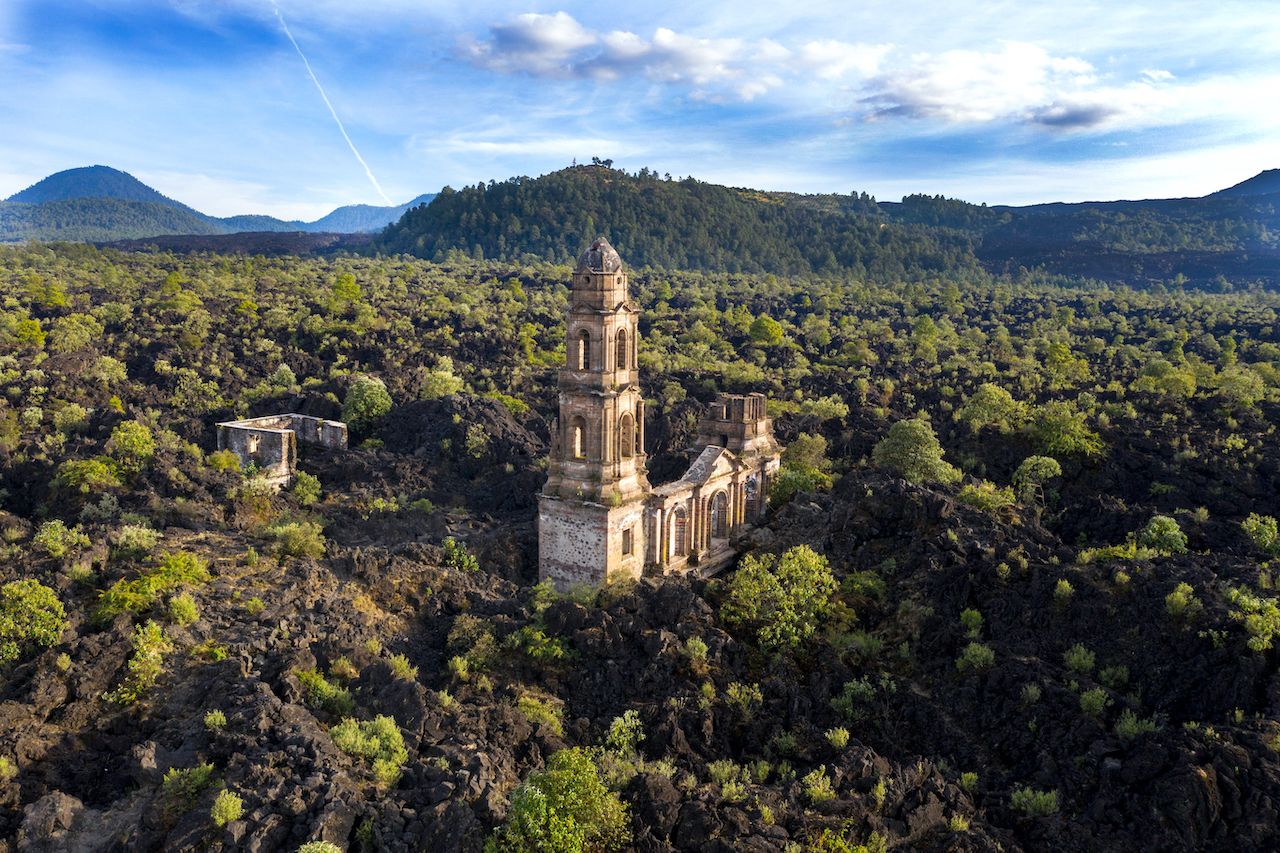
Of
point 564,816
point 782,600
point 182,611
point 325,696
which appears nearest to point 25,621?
point 182,611

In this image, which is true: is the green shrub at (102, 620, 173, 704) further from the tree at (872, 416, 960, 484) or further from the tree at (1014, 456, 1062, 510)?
the tree at (1014, 456, 1062, 510)

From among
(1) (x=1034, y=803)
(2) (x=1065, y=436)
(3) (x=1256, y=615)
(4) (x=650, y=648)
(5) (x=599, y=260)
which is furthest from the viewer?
(2) (x=1065, y=436)

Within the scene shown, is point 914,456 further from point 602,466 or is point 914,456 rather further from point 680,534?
point 602,466

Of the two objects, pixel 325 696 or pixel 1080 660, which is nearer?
pixel 325 696

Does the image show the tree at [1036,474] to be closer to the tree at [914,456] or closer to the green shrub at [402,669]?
the tree at [914,456]

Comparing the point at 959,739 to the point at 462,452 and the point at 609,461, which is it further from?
the point at 462,452

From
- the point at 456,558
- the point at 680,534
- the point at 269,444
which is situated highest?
the point at 269,444

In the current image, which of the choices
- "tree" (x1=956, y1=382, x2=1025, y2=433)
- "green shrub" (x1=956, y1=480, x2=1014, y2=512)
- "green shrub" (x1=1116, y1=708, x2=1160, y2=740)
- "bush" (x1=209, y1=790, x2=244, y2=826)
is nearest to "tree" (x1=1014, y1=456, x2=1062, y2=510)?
"green shrub" (x1=956, y1=480, x2=1014, y2=512)

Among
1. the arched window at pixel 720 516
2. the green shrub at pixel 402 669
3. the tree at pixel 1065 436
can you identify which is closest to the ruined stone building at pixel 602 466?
Result: the arched window at pixel 720 516
